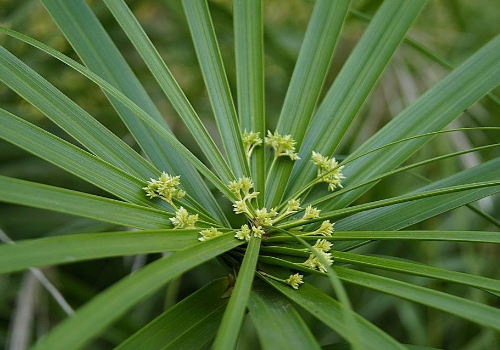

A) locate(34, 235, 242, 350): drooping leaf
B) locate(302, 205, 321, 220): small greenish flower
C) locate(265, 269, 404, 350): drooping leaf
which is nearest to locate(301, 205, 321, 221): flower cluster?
locate(302, 205, 321, 220): small greenish flower

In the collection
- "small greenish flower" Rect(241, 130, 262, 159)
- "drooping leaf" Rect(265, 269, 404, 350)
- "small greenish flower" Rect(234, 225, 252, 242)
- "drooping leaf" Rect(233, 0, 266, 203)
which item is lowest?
"drooping leaf" Rect(265, 269, 404, 350)

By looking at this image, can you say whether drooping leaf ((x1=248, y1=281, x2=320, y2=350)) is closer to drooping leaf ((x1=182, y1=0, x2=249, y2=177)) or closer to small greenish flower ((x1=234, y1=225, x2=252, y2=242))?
small greenish flower ((x1=234, y1=225, x2=252, y2=242))

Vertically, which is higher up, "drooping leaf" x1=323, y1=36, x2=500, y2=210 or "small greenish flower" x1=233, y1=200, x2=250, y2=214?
"drooping leaf" x1=323, y1=36, x2=500, y2=210

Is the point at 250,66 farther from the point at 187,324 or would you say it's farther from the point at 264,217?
the point at 187,324

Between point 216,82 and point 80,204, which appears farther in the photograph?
point 216,82

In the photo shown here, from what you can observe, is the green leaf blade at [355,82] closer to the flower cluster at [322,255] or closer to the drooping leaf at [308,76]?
the drooping leaf at [308,76]

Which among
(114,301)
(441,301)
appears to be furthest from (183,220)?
(441,301)

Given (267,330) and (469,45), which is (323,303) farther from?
(469,45)

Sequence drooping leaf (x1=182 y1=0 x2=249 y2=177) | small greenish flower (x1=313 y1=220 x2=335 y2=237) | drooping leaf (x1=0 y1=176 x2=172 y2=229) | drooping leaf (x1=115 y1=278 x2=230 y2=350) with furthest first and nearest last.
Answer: drooping leaf (x1=182 y1=0 x2=249 y2=177) → small greenish flower (x1=313 y1=220 x2=335 y2=237) → drooping leaf (x1=115 y1=278 x2=230 y2=350) → drooping leaf (x1=0 y1=176 x2=172 y2=229)

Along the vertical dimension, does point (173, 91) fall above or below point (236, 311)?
above

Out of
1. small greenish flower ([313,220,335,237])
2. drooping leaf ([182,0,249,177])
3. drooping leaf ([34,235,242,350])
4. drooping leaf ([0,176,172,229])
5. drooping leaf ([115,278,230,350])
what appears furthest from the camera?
drooping leaf ([182,0,249,177])
